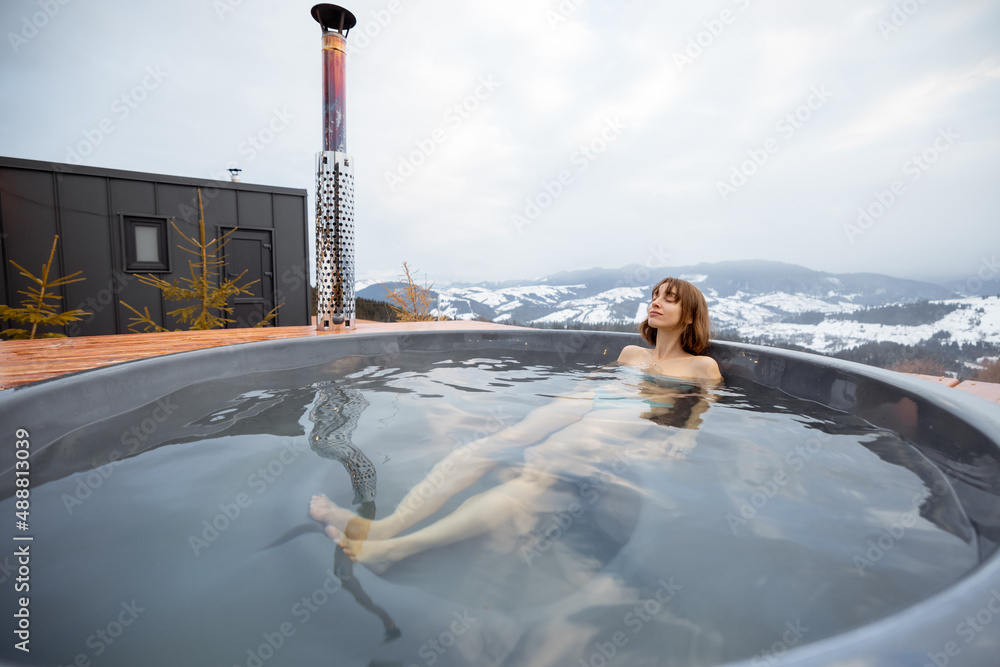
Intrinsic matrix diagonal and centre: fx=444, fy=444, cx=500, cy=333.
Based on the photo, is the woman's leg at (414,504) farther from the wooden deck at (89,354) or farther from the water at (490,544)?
the wooden deck at (89,354)

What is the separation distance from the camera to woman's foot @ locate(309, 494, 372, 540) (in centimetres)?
90

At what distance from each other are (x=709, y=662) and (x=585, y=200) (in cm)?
876

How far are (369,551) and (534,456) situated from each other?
1.86ft

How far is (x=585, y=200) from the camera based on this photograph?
870cm

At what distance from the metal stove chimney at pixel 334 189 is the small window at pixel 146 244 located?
167 inches

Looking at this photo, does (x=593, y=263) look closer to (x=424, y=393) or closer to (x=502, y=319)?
(x=502, y=319)

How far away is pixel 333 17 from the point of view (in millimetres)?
3299

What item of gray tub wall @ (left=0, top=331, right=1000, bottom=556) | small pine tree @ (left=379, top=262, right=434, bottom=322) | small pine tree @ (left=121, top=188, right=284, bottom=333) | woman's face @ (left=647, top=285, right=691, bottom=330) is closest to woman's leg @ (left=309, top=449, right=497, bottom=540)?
gray tub wall @ (left=0, top=331, right=1000, bottom=556)

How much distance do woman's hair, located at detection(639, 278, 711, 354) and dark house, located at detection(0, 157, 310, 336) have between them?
6337 mm

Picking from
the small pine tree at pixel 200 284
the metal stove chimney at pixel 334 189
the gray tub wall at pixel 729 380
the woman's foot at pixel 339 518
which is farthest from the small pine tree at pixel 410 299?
the woman's foot at pixel 339 518

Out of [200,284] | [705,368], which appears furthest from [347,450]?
[200,284]

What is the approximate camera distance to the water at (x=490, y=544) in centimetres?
63

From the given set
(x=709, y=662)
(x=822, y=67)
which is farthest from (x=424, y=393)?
(x=822, y=67)

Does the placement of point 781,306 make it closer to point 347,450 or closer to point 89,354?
point 347,450
